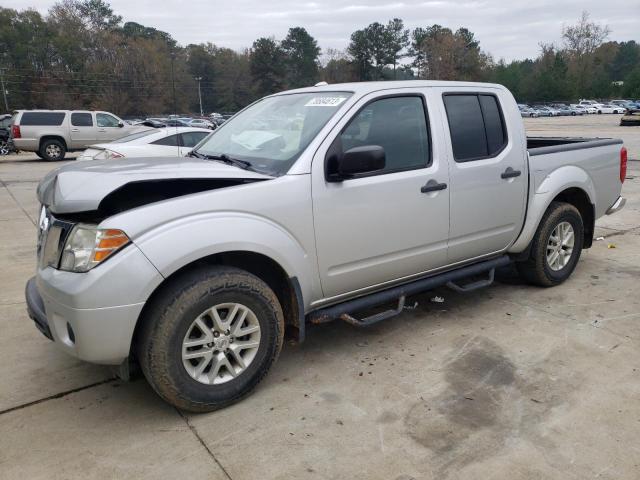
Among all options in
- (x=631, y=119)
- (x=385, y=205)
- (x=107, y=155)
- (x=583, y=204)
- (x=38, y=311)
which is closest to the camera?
(x=38, y=311)

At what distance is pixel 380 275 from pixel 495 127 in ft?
5.53

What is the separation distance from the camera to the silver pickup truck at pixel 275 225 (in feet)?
8.94

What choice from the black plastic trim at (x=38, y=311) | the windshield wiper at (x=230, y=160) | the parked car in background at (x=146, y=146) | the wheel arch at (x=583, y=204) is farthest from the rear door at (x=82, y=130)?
the wheel arch at (x=583, y=204)

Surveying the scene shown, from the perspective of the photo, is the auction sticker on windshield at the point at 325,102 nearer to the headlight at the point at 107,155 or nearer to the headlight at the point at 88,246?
the headlight at the point at 88,246

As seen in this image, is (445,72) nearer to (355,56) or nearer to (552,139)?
(355,56)

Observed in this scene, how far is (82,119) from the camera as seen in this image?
2023cm

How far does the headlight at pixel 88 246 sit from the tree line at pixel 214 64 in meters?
77.8

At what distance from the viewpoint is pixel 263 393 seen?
3287 millimetres

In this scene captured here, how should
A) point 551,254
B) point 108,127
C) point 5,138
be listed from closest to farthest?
point 551,254
point 108,127
point 5,138

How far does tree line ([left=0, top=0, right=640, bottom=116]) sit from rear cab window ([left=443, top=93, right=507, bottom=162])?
76.7 metres

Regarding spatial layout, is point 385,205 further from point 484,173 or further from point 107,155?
point 107,155

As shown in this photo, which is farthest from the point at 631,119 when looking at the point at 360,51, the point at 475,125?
the point at 360,51

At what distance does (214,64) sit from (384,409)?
10407 centimetres

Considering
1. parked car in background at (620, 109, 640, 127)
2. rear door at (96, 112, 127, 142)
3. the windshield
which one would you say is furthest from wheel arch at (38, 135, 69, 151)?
parked car in background at (620, 109, 640, 127)
